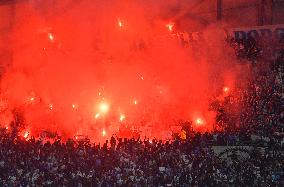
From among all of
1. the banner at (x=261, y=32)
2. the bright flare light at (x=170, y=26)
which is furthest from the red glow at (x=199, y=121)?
the bright flare light at (x=170, y=26)

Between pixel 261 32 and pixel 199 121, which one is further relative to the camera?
pixel 199 121

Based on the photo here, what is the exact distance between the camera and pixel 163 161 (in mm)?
12430

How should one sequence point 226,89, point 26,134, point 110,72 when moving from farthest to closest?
point 110,72 < point 26,134 < point 226,89

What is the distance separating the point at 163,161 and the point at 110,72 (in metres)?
6.87

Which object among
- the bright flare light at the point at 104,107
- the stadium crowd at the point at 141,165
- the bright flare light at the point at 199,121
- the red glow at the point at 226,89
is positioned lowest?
the stadium crowd at the point at 141,165

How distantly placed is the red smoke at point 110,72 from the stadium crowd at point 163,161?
2829mm

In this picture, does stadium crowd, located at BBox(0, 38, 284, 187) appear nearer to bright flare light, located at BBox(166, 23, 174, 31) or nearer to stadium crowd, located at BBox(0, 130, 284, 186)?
stadium crowd, located at BBox(0, 130, 284, 186)

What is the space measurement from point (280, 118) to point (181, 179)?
406cm

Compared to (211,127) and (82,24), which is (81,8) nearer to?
(82,24)

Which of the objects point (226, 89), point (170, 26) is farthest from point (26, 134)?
point (226, 89)

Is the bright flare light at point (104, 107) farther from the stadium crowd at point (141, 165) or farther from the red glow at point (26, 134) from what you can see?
the stadium crowd at point (141, 165)

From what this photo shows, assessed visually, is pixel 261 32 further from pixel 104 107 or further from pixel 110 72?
pixel 104 107

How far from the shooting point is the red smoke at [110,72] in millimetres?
16938

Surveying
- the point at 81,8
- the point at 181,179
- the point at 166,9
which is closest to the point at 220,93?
the point at 166,9
